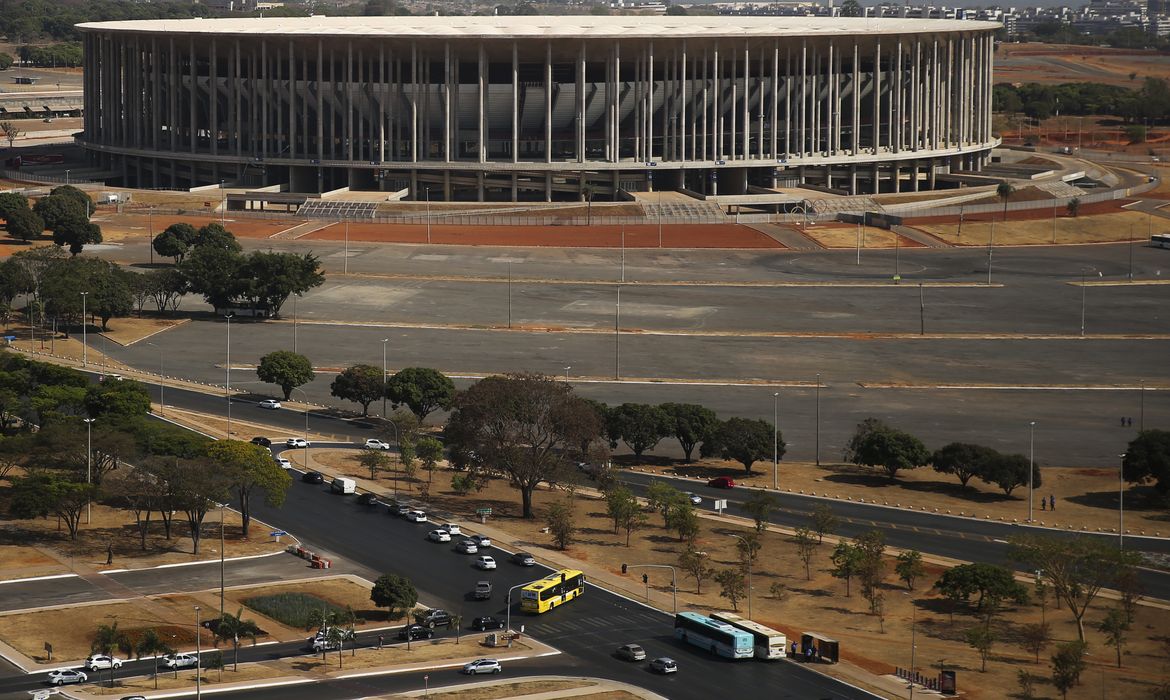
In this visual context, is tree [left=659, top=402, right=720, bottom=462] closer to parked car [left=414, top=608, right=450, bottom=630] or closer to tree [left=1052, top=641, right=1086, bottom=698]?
parked car [left=414, top=608, right=450, bottom=630]

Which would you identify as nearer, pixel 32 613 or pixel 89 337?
pixel 32 613

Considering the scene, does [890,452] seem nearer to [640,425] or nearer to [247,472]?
[640,425]

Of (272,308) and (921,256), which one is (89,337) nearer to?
(272,308)

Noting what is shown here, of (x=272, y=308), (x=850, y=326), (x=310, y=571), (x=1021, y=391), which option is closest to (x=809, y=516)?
(x=310, y=571)

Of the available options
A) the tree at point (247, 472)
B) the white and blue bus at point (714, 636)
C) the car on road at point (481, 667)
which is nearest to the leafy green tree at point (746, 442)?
the tree at point (247, 472)

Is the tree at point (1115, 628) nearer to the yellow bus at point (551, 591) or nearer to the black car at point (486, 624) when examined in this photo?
the yellow bus at point (551, 591)

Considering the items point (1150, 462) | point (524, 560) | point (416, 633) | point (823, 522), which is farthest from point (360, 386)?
point (1150, 462)
